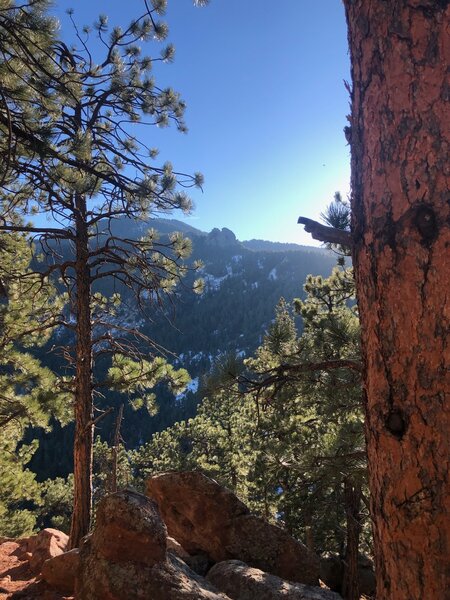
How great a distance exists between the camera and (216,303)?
442 ft

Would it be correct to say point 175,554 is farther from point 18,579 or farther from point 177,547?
point 18,579

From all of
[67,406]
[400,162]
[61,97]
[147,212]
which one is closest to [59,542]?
[67,406]

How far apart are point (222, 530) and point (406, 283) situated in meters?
6.78

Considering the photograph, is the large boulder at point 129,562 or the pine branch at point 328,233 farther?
the large boulder at point 129,562

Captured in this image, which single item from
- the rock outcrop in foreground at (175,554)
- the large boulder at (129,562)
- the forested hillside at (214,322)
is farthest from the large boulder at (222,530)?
the forested hillside at (214,322)

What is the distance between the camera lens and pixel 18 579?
6207mm

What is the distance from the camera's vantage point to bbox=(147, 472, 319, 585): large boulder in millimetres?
6371

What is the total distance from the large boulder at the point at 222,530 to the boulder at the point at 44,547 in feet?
5.81

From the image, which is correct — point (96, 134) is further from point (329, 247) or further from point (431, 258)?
point (431, 258)

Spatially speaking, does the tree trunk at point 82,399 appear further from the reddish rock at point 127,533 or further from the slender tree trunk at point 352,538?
the slender tree trunk at point 352,538

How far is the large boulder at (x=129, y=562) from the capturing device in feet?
12.3

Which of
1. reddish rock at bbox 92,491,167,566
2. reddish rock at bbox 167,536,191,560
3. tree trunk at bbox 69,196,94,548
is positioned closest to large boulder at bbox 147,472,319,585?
reddish rock at bbox 167,536,191,560

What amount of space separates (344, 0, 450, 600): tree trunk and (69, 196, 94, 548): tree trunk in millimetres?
5145

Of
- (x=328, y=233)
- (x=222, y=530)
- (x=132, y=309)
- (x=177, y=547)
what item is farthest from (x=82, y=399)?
(x=328, y=233)
